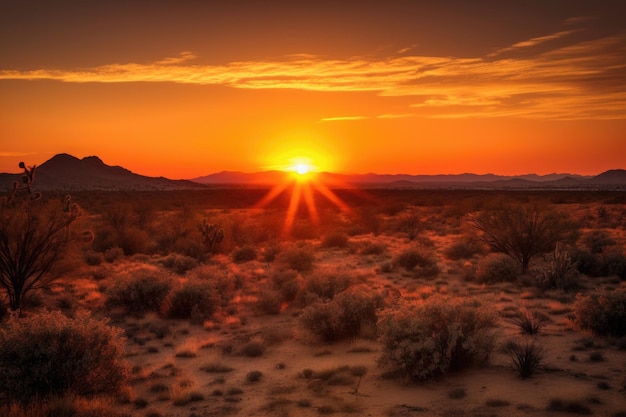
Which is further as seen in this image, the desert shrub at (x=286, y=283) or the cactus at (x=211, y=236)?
the cactus at (x=211, y=236)

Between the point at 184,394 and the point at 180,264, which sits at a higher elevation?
the point at 180,264

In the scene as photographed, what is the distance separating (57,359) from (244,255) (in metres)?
17.1

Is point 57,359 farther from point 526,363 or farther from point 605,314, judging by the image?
point 605,314

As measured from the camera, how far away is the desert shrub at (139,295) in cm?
1479

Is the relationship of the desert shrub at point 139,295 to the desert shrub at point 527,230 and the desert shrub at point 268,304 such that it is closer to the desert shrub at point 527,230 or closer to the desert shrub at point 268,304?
the desert shrub at point 268,304

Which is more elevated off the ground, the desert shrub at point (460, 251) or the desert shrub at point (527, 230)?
the desert shrub at point (527, 230)

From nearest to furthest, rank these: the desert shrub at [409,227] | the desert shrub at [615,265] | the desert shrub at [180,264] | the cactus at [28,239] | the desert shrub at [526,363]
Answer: the desert shrub at [526,363] → the cactus at [28,239] → the desert shrub at [615,265] → the desert shrub at [180,264] → the desert shrub at [409,227]

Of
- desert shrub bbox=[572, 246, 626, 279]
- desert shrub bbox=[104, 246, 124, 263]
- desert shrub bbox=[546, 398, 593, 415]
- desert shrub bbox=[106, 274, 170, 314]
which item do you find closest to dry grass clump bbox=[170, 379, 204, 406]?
desert shrub bbox=[546, 398, 593, 415]

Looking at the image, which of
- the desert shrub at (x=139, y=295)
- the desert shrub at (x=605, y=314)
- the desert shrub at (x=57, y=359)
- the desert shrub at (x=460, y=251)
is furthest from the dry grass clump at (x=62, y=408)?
the desert shrub at (x=460, y=251)

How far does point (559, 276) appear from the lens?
16250 mm

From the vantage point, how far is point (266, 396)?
866 cm

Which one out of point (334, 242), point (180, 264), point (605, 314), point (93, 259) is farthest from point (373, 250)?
point (605, 314)

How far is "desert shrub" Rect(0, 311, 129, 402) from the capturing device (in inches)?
305

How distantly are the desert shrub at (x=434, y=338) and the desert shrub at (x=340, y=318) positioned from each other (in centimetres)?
204
